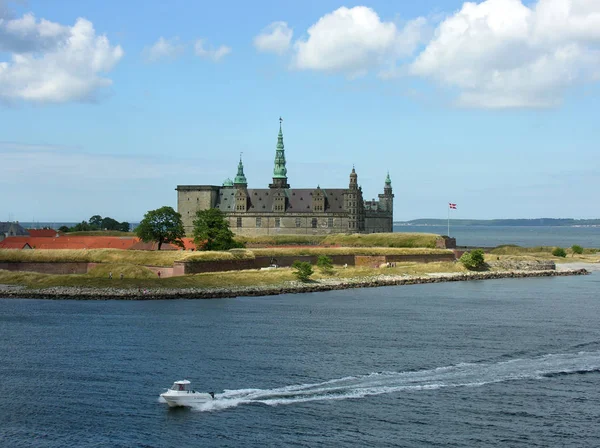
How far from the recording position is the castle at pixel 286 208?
12431cm

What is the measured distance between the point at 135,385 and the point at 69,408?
12.8 ft

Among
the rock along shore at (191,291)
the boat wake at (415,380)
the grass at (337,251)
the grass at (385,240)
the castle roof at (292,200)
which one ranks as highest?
the castle roof at (292,200)

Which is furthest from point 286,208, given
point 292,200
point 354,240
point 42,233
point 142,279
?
point 142,279

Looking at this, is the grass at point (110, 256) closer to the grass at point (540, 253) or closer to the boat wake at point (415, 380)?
the boat wake at point (415, 380)

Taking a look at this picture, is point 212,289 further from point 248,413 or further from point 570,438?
point 570,438

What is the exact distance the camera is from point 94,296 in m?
68.3

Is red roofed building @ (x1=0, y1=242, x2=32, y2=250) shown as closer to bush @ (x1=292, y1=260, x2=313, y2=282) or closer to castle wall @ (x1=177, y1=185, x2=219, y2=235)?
bush @ (x1=292, y1=260, x2=313, y2=282)

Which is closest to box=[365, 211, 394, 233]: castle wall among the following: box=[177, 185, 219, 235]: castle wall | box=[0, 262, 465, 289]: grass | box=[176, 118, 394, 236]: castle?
box=[176, 118, 394, 236]: castle

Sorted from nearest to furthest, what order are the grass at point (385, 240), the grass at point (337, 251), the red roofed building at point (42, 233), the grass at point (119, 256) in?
the grass at point (119, 256), the grass at point (337, 251), the red roofed building at point (42, 233), the grass at point (385, 240)

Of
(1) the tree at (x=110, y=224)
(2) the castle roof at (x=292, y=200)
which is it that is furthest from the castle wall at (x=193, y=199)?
(1) the tree at (x=110, y=224)

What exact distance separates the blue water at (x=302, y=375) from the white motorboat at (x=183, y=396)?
0.40 metres

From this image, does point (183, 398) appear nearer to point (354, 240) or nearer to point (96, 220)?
point (354, 240)

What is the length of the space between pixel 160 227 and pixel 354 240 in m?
34.3

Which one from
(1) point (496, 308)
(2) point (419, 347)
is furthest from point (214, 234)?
(2) point (419, 347)
